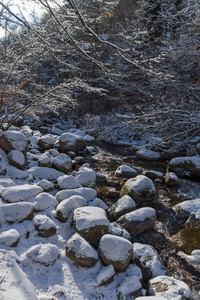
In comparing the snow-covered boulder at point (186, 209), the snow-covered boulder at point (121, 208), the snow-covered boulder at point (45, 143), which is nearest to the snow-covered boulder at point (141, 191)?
the snow-covered boulder at point (121, 208)

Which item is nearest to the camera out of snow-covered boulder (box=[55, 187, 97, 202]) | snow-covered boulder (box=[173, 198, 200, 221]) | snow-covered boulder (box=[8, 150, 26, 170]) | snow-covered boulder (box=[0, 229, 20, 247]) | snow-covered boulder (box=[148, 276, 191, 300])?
snow-covered boulder (box=[148, 276, 191, 300])

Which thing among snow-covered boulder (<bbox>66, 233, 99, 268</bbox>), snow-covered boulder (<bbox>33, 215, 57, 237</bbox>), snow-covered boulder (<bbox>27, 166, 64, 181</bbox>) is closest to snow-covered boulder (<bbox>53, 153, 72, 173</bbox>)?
snow-covered boulder (<bbox>27, 166, 64, 181</bbox>)

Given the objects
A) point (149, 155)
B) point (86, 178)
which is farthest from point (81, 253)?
point (149, 155)

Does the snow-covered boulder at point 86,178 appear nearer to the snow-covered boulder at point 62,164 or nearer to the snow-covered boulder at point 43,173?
the snow-covered boulder at point 43,173

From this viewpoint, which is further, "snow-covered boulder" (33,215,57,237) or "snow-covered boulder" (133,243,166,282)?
"snow-covered boulder" (33,215,57,237)

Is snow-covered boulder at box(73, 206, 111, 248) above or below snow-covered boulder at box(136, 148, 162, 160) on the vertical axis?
above

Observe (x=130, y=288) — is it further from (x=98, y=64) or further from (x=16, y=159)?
(x=16, y=159)

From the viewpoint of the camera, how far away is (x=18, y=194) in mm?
3250

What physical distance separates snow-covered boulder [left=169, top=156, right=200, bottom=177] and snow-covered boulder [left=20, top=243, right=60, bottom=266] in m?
4.87

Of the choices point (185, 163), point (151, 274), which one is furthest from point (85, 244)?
point (185, 163)

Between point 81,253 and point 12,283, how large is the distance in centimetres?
87

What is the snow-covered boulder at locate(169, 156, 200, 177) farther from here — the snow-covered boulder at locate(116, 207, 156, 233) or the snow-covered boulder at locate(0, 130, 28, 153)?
the snow-covered boulder at locate(0, 130, 28, 153)

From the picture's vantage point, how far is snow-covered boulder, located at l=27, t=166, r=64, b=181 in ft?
15.4

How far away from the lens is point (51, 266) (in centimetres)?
231
